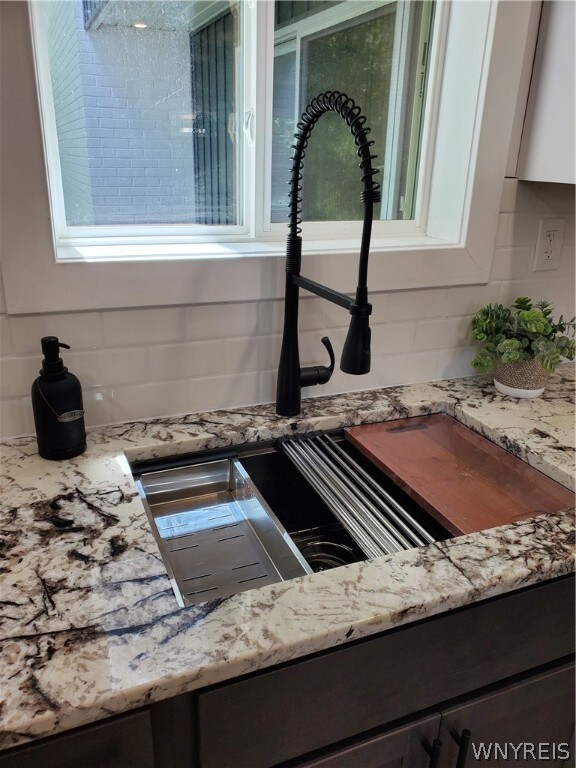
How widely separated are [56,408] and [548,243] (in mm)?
1227

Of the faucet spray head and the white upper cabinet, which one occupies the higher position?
the white upper cabinet

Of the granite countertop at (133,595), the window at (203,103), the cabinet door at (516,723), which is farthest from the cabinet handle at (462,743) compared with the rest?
the window at (203,103)

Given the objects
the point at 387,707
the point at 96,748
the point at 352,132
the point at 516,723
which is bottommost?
the point at 516,723

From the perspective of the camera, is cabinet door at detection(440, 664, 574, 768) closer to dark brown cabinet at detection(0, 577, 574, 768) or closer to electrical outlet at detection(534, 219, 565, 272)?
dark brown cabinet at detection(0, 577, 574, 768)

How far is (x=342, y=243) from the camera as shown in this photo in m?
1.38

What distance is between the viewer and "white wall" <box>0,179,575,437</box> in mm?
1133

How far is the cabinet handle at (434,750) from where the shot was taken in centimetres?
89

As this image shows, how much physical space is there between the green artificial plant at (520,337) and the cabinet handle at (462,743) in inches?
30.1

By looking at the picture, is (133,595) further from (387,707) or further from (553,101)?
(553,101)

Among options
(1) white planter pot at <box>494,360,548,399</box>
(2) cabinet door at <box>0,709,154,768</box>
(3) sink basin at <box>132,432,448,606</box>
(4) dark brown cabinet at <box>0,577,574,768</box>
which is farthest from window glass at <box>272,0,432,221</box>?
(2) cabinet door at <box>0,709,154,768</box>

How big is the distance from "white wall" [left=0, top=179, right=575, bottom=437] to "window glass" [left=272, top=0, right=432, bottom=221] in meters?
0.26

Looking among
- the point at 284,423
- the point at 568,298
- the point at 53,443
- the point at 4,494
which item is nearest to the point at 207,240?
the point at 284,423

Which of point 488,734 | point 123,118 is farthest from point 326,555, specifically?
point 123,118

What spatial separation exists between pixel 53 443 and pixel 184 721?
1.77 feet
